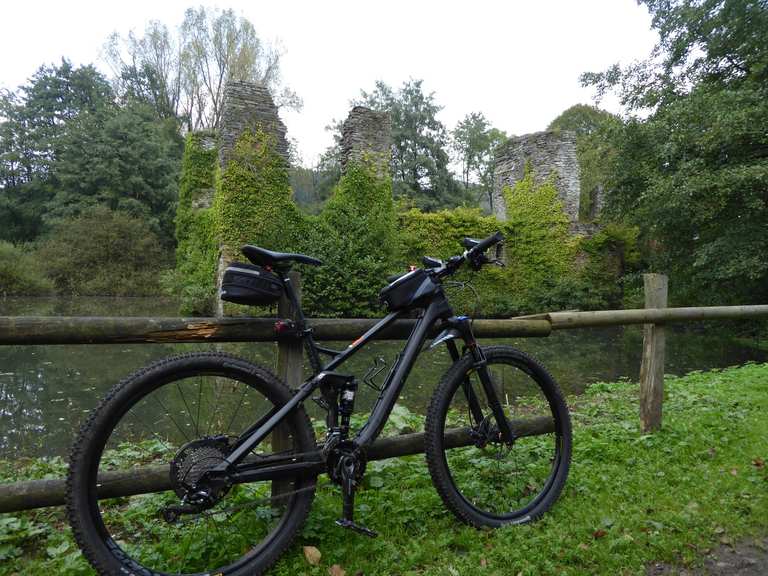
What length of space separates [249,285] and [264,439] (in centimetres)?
63

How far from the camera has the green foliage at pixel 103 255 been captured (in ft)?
74.1

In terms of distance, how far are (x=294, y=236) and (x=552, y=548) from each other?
14.0 meters

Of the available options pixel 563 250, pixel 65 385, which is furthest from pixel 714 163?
pixel 65 385

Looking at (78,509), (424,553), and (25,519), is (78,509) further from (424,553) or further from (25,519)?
(424,553)

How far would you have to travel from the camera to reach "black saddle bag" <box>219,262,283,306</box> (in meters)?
1.95

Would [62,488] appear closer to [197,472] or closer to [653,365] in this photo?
[197,472]

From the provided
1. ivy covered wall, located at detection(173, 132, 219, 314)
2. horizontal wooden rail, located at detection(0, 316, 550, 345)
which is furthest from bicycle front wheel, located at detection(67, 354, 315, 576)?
ivy covered wall, located at detection(173, 132, 219, 314)

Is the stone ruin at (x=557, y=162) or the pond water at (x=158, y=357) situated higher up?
the stone ruin at (x=557, y=162)

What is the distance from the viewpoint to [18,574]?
6.31 ft

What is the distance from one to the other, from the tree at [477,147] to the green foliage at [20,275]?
26.9 metres

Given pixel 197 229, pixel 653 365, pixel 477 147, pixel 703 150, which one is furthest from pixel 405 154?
pixel 653 365

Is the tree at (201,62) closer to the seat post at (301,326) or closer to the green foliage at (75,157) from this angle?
the green foliage at (75,157)

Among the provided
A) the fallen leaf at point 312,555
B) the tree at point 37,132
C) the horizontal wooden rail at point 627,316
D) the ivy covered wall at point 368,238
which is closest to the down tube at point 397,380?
the fallen leaf at point 312,555

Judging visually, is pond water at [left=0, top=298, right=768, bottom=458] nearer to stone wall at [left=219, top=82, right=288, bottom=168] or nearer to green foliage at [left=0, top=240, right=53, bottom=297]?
stone wall at [left=219, top=82, right=288, bottom=168]
